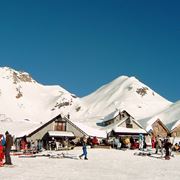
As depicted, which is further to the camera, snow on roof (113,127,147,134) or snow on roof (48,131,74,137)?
snow on roof (113,127,147,134)

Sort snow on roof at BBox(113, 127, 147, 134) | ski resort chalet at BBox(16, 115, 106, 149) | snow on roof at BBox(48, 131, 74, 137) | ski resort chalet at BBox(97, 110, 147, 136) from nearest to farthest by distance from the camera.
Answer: snow on roof at BBox(48, 131, 74, 137) < ski resort chalet at BBox(16, 115, 106, 149) < snow on roof at BBox(113, 127, 147, 134) < ski resort chalet at BBox(97, 110, 147, 136)

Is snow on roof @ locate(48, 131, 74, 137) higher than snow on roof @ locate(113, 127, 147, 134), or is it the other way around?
snow on roof @ locate(113, 127, 147, 134)

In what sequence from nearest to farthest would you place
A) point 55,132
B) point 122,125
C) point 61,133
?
point 55,132, point 61,133, point 122,125

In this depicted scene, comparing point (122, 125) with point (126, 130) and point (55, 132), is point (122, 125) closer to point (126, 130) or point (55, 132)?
point (126, 130)

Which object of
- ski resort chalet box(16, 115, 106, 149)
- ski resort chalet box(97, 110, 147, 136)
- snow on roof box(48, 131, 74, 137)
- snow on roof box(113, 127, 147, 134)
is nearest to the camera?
snow on roof box(48, 131, 74, 137)

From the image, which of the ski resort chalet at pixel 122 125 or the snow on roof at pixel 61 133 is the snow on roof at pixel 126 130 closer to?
the ski resort chalet at pixel 122 125

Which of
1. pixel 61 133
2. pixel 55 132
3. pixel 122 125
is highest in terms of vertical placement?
pixel 122 125

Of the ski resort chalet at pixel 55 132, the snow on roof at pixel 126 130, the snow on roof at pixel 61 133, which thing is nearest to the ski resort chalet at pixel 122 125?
the snow on roof at pixel 126 130

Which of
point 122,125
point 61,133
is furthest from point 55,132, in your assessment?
point 122,125

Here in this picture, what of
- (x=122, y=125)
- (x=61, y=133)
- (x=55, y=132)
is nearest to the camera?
(x=55, y=132)

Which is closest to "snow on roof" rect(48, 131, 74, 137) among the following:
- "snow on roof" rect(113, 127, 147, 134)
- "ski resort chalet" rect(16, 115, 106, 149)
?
"ski resort chalet" rect(16, 115, 106, 149)

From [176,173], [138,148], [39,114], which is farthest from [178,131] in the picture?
[39,114]

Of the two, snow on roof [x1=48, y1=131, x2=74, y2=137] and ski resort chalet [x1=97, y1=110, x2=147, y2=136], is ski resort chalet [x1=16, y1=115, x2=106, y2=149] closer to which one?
snow on roof [x1=48, y1=131, x2=74, y2=137]

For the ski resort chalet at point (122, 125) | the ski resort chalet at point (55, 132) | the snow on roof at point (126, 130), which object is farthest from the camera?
the ski resort chalet at point (122, 125)
